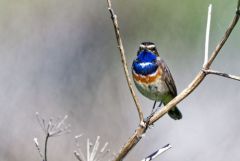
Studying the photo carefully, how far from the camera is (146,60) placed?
3523mm

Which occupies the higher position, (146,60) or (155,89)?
(146,60)

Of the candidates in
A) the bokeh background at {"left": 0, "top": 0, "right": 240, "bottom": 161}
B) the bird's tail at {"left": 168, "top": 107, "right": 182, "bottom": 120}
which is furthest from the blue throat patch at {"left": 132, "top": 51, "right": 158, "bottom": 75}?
the bokeh background at {"left": 0, "top": 0, "right": 240, "bottom": 161}

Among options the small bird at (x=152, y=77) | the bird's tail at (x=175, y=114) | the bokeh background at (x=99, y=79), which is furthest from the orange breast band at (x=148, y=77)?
the bokeh background at (x=99, y=79)

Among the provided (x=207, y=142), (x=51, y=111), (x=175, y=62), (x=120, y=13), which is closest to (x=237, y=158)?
(x=207, y=142)

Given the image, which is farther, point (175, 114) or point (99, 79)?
point (99, 79)

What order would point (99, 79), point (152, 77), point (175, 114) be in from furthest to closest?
point (99, 79) < point (152, 77) < point (175, 114)

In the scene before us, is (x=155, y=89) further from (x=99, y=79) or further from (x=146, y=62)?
(x=99, y=79)

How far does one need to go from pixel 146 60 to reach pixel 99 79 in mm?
2477

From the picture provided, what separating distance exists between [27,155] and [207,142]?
136 cm

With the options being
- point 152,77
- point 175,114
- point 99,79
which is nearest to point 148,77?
point 152,77

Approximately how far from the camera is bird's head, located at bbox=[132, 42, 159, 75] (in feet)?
11.4

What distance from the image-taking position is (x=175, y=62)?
6.91m

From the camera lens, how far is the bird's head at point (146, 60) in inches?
136

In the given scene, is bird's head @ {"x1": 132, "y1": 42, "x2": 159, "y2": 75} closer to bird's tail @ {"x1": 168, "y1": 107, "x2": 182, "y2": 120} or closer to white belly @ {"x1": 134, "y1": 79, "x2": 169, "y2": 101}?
white belly @ {"x1": 134, "y1": 79, "x2": 169, "y2": 101}
